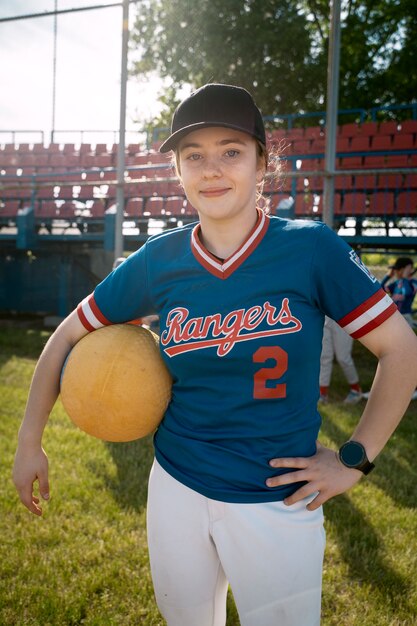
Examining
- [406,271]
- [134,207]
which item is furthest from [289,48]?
[406,271]

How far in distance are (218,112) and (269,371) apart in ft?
2.38

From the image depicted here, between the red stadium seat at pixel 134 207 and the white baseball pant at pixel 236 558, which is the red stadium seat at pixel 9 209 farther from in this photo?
the white baseball pant at pixel 236 558

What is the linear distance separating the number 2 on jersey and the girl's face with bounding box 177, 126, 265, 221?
410 mm

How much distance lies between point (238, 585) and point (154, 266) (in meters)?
0.94

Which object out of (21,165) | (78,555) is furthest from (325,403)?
(21,165)

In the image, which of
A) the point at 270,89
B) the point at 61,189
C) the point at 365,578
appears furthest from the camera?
the point at 270,89

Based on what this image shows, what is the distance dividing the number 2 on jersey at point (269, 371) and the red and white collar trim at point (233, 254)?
0.24 metres

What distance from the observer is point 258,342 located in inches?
58.9

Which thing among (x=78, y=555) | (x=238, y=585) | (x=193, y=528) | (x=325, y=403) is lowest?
(x=325, y=403)

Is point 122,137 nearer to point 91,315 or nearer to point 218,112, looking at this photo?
point 91,315

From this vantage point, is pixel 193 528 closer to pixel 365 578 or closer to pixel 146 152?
pixel 365 578

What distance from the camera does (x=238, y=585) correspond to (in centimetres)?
150

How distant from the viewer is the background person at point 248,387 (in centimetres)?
147

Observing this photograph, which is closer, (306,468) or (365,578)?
(306,468)
